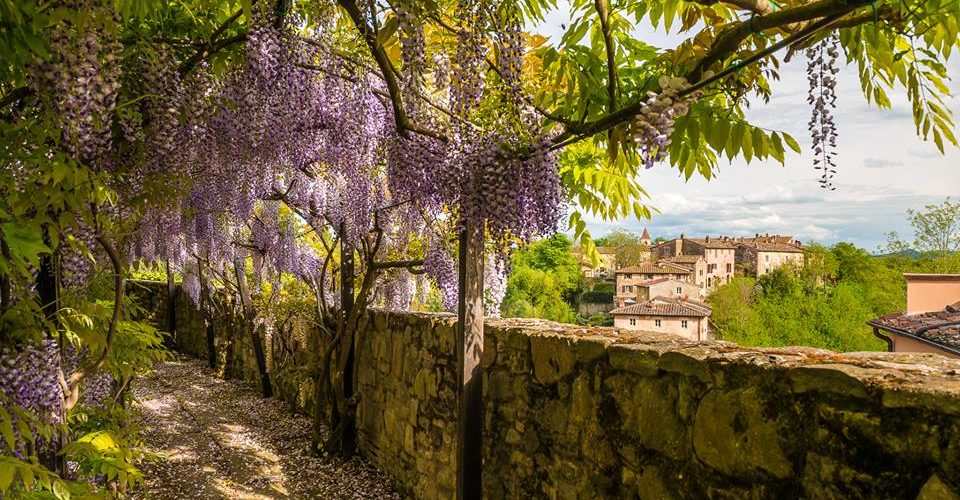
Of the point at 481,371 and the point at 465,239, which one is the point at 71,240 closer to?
the point at 465,239

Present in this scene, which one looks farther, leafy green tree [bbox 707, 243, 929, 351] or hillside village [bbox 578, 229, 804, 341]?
leafy green tree [bbox 707, 243, 929, 351]

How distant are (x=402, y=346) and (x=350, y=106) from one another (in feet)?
5.57

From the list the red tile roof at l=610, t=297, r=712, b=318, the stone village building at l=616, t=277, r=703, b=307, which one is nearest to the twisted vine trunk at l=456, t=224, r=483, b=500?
the red tile roof at l=610, t=297, r=712, b=318

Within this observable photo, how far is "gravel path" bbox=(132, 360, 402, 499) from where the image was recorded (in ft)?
14.8

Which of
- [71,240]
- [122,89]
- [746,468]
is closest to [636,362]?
[746,468]

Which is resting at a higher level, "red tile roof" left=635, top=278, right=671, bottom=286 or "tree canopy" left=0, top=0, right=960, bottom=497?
"tree canopy" left=0, top=0, right=960, bottom=497

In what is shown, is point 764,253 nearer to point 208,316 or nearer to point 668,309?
point 668,309

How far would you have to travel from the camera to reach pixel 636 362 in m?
2.10

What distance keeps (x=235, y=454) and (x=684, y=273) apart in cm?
4203

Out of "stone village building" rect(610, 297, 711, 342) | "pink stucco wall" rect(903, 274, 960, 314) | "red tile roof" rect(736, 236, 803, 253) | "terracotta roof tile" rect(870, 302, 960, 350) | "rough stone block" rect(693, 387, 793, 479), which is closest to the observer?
"rough stone block" rect(693, 387, 793, 479)

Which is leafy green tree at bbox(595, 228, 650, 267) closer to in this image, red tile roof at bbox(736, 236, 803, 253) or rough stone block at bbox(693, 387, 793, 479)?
red tile roof at bbox(736, 236, 803, 253)

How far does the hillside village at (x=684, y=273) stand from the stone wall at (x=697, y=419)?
31278mm

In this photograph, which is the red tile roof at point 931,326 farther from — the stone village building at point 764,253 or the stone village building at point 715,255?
the stone village building at point 764,253

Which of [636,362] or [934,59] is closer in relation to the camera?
[934,59]
